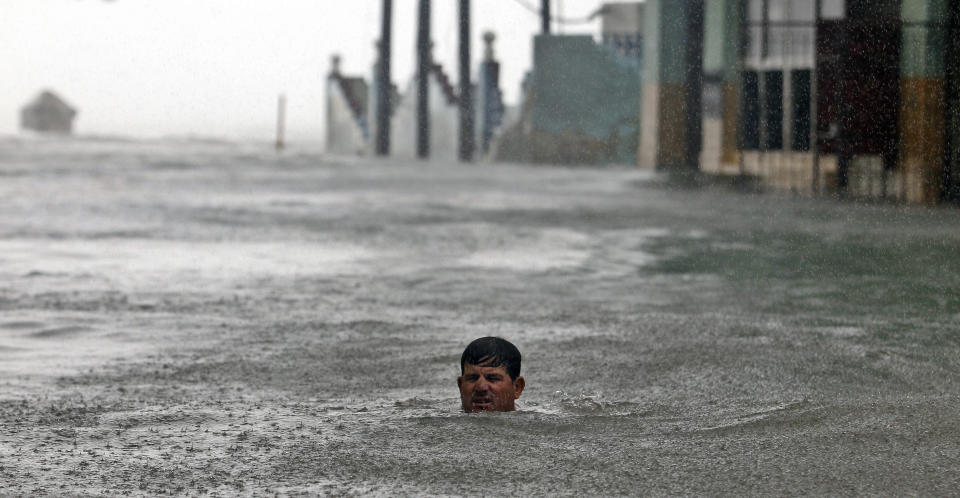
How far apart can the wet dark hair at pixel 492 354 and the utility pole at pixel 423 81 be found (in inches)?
1262

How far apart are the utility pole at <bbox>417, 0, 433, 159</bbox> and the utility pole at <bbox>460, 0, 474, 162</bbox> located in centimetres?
112

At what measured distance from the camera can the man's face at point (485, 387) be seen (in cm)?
478

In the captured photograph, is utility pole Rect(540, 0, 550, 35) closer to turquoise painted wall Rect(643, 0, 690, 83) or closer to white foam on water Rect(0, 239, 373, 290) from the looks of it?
turquoise painted wall Rect(643, 0, 690, 83)

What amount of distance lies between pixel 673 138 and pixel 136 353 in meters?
20.8

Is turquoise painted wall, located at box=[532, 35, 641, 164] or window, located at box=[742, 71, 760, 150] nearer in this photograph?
window, located at box=[742, 71, 760, 150]

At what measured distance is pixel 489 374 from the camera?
4.79 meters

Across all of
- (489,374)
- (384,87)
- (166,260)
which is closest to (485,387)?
(489,374)

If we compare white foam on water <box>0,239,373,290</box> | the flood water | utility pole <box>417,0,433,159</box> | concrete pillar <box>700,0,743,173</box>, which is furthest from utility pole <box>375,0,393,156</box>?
white foam on water <box>0,239,373,290</box>

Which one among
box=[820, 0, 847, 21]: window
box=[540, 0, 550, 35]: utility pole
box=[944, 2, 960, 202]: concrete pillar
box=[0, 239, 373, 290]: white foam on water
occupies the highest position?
box=[540, 0, 550, 35]: utility pole

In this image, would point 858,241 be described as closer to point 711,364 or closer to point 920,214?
point 920,214

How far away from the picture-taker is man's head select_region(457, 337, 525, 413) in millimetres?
4742

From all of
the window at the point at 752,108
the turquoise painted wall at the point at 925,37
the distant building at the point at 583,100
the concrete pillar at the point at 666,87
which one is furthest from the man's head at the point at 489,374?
the distant building at the point at 583,100

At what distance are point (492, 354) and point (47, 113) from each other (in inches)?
3354

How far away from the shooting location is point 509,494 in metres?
Answer: 3.84
